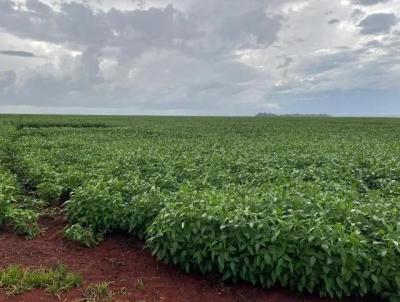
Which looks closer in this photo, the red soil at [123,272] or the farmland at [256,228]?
the farmland at [256,228]

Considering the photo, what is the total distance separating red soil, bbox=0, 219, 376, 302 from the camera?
499cm

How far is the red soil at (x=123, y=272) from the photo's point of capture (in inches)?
196

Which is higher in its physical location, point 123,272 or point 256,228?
point 256,228

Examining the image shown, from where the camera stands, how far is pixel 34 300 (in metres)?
4.83

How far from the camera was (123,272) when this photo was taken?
5.86 m

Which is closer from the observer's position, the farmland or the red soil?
the farmland

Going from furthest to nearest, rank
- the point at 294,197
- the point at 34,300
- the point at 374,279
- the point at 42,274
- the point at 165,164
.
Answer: the point at 165,164 < the point at 294,197 < the point at 42,274 < the point at 34,300 < the point at 374,279

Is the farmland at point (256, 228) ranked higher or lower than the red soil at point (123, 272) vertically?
higher

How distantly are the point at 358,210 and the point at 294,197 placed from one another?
35.8 inches

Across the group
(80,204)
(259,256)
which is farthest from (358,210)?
(80,204)

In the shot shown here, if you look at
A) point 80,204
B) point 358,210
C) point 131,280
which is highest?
point 358,210

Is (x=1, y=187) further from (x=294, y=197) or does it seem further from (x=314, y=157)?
(x=314, y=157)

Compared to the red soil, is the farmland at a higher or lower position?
higher

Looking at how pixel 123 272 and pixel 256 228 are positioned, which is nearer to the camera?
pixel 256 228
